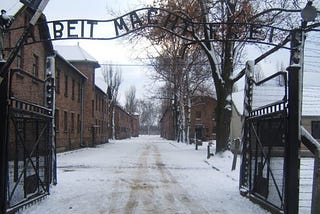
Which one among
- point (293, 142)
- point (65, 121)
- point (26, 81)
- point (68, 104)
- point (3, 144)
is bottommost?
point (65, 121)

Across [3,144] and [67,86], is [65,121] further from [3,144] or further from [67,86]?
[3,144]

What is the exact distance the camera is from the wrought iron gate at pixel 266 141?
891 cm

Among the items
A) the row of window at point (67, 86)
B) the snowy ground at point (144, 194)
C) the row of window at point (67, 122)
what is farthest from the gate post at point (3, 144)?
the row of window at point (67, 122)

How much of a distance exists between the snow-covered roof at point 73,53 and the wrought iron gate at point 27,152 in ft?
118

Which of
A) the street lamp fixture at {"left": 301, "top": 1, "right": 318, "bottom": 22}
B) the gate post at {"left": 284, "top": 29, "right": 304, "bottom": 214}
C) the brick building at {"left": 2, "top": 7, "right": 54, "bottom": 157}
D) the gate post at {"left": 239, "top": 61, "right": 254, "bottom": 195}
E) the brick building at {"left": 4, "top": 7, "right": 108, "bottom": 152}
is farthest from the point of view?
the brick building at {"left": 4, "top": 7, "right": 108, "bottom": 152}

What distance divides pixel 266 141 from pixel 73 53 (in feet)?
134

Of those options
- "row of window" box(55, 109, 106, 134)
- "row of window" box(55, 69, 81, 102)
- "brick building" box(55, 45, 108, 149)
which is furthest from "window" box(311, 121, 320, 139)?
"brick building" box(55, 45, 108, 149)

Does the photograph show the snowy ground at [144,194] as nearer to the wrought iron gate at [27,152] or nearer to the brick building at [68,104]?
the wrought iron gate at [27,152]

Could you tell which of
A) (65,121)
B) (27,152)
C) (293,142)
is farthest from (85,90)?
(293,142)

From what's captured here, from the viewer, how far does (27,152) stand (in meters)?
9.79

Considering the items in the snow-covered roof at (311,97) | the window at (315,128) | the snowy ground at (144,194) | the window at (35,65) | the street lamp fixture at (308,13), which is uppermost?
the window at (35,65)

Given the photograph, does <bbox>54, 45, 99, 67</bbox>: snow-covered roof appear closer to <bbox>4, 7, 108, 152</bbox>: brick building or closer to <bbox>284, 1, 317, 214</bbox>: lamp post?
<bbox>4, 7, 108, 152</bbox>: brick building

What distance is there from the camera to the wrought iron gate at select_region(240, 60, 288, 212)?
8.91 m

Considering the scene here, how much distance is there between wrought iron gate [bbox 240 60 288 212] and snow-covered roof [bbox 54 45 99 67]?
3691 centimetres
